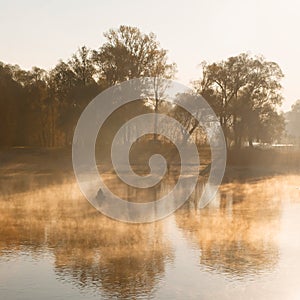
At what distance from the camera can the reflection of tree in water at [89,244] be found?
57.1 feet

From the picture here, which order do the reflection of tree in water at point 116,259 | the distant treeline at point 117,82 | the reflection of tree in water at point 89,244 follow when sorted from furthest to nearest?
the distant treeline at point 117,82, the reflection of tree in water at point 89,244, the reflection of tree in water at point 116,259

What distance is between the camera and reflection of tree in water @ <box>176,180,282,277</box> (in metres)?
19.6

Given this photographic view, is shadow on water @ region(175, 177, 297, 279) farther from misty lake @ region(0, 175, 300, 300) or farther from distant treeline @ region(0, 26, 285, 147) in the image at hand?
distant treeline @ region(0, 26, 285, 147)

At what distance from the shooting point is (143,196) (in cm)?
3872

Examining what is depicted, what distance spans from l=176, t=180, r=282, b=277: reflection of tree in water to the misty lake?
4 centimetres

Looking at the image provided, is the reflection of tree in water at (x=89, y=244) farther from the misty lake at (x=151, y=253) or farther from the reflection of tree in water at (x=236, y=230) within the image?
the reflection of tree in water at (x=236, y=230)

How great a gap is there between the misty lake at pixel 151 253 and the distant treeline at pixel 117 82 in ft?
123

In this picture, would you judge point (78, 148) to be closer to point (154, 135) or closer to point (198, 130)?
point (154, 135)

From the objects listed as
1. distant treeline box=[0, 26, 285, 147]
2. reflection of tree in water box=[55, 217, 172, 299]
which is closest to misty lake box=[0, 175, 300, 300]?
reflection of tree in water box=[55, 217, 172, 299]

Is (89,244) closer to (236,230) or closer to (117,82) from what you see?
(236,230)

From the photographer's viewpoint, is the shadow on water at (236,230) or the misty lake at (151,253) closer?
the misty lake at (151,253)

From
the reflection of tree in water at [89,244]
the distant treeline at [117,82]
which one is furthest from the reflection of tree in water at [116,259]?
the distant treeline at [117,82]

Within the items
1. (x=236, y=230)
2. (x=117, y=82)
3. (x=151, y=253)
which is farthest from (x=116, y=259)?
(x=117, y=82)

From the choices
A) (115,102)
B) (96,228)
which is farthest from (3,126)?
(96,228)
